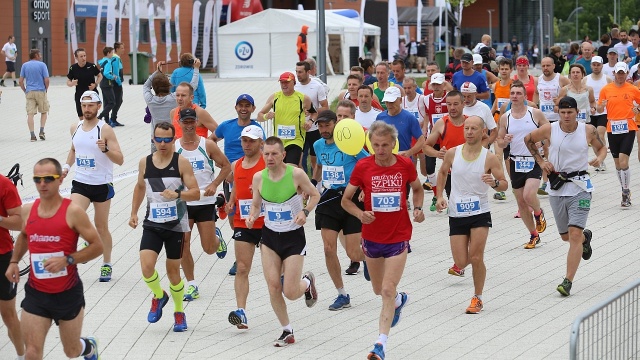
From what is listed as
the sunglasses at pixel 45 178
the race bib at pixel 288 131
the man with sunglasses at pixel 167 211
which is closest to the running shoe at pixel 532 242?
the race bib at pixel 288 131

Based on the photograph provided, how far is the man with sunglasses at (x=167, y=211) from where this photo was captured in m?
9.79

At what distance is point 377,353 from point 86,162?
4439 millimetres

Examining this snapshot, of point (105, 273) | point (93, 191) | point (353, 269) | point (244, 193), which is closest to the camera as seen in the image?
point (244, 193)

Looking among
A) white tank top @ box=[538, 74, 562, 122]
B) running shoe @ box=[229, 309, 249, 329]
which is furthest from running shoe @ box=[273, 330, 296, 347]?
white tank top @ box=[538, 74, 562, 122]

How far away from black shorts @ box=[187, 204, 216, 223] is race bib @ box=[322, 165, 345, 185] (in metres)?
1.12

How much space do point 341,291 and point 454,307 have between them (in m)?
1.04

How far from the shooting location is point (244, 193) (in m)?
10.0

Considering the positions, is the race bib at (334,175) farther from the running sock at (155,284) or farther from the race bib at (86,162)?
the race bib at (86,162)

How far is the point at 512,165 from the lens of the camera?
14.1 metres

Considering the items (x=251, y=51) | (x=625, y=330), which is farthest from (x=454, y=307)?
(x=251, y=51)

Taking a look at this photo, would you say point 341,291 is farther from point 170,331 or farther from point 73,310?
point 73,310

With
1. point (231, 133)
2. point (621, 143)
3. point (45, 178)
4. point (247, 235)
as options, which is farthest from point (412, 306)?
point (621, 143)

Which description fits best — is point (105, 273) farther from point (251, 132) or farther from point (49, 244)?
point (49, 244)

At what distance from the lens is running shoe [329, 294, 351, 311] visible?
35.2 ft
